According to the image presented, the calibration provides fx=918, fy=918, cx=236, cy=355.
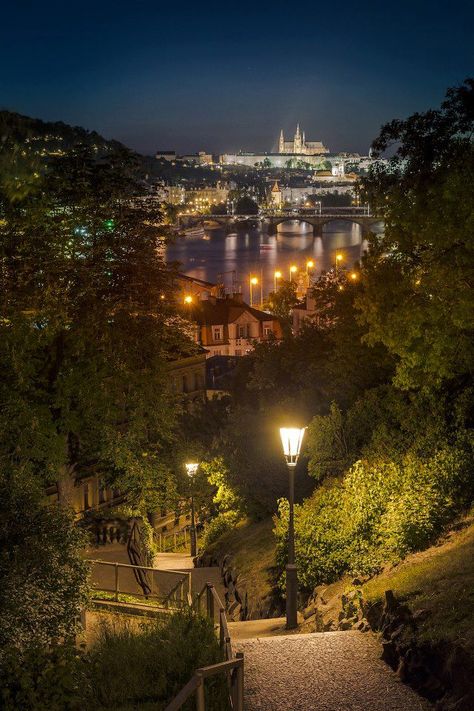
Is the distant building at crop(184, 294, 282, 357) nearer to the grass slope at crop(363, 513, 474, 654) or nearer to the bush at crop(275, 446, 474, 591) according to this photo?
the bush at crop(275, 446, 474, 591)

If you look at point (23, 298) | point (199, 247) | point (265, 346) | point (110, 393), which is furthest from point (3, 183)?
point (199, 247)

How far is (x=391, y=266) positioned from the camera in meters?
19.4

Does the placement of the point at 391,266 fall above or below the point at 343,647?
above

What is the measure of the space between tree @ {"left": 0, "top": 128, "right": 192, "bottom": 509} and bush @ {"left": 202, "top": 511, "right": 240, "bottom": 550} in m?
3.40

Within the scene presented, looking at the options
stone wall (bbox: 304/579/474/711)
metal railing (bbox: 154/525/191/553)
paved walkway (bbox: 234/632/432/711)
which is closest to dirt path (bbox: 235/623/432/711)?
paved walkway (bbox: 234/632/432/711)

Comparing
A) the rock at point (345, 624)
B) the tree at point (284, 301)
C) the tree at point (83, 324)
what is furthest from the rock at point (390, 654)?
the tree at point (284, 301)

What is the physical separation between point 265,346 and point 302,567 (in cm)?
1954

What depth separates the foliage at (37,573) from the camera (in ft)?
26.3

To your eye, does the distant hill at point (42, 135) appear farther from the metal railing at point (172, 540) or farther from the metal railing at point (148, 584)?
the metal railing at point (172, 540)

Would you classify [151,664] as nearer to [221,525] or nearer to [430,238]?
[430,238]

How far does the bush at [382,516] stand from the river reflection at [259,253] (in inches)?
3097

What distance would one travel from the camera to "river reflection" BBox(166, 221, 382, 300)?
376ft

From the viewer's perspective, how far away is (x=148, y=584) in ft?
43.7

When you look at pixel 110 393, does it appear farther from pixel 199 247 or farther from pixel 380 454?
pixel 199 247
